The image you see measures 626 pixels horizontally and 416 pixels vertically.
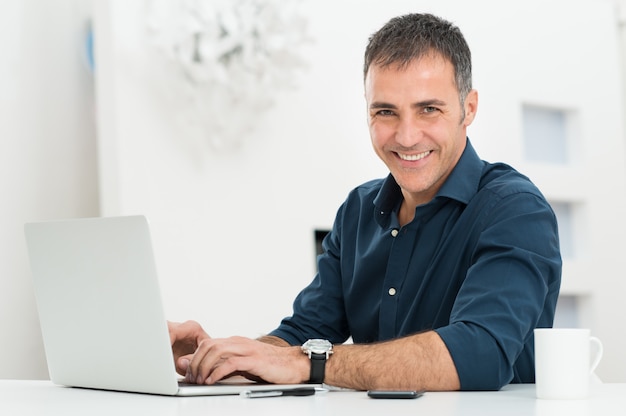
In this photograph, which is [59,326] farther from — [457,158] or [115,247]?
[457,158]

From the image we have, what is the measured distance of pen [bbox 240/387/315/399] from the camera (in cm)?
124

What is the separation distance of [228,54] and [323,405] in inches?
74.9

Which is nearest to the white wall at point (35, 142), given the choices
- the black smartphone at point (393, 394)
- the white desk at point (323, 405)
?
the white desk at point (323, 405)

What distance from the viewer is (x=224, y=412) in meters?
1.08

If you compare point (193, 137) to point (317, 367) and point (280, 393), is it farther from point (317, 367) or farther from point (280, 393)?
point (280, 393)

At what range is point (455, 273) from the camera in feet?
5.62

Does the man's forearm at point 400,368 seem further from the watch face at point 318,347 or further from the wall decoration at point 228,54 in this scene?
the wall decoration at point 228,54

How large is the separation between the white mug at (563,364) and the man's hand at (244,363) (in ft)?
1.26

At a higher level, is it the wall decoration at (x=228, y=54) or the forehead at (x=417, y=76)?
the wall decoration at (x=228, y=54)

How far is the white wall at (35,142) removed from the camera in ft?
9.04

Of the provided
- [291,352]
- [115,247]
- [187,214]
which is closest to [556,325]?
[187,214]

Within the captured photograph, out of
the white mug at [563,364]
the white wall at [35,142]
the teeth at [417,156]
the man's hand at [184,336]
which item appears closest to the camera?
the white mug at [563,364]

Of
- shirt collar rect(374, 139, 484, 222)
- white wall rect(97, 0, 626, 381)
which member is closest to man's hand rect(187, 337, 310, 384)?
shirt collar rect(374, 139, 484, 222)

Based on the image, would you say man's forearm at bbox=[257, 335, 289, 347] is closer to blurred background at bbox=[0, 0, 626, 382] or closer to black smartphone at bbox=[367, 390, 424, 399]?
black smartphone at bbox=[367, 390, 424, 399]
